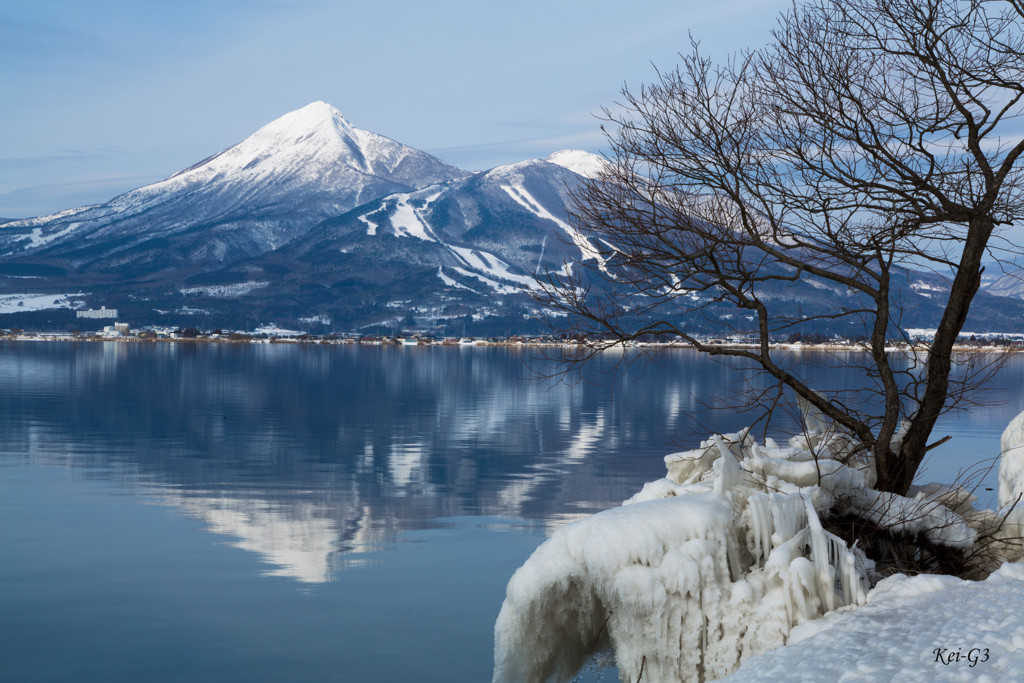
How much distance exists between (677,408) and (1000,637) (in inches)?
1570

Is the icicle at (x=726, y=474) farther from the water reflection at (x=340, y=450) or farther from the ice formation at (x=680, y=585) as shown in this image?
the water reflection at (x=340, y=450)

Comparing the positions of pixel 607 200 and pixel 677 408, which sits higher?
pixel 607 200

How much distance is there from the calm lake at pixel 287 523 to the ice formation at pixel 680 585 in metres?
2.54

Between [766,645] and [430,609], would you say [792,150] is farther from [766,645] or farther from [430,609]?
[430,609]

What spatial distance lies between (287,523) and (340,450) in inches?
450

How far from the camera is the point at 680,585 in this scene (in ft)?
29.1

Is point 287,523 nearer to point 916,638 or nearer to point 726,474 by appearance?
point 726,474

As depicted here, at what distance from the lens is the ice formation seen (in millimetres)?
8828

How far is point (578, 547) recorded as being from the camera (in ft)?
30.1

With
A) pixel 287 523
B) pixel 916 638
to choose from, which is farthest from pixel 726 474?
pixel 287 523

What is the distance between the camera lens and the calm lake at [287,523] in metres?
12.3

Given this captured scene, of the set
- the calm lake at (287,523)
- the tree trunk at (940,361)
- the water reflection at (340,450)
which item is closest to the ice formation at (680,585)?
the tree trunk at (940,361)

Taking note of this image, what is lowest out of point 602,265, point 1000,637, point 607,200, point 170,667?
point 170,667

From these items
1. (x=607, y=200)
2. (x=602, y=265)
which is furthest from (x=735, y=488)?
(x=607, y=200)
